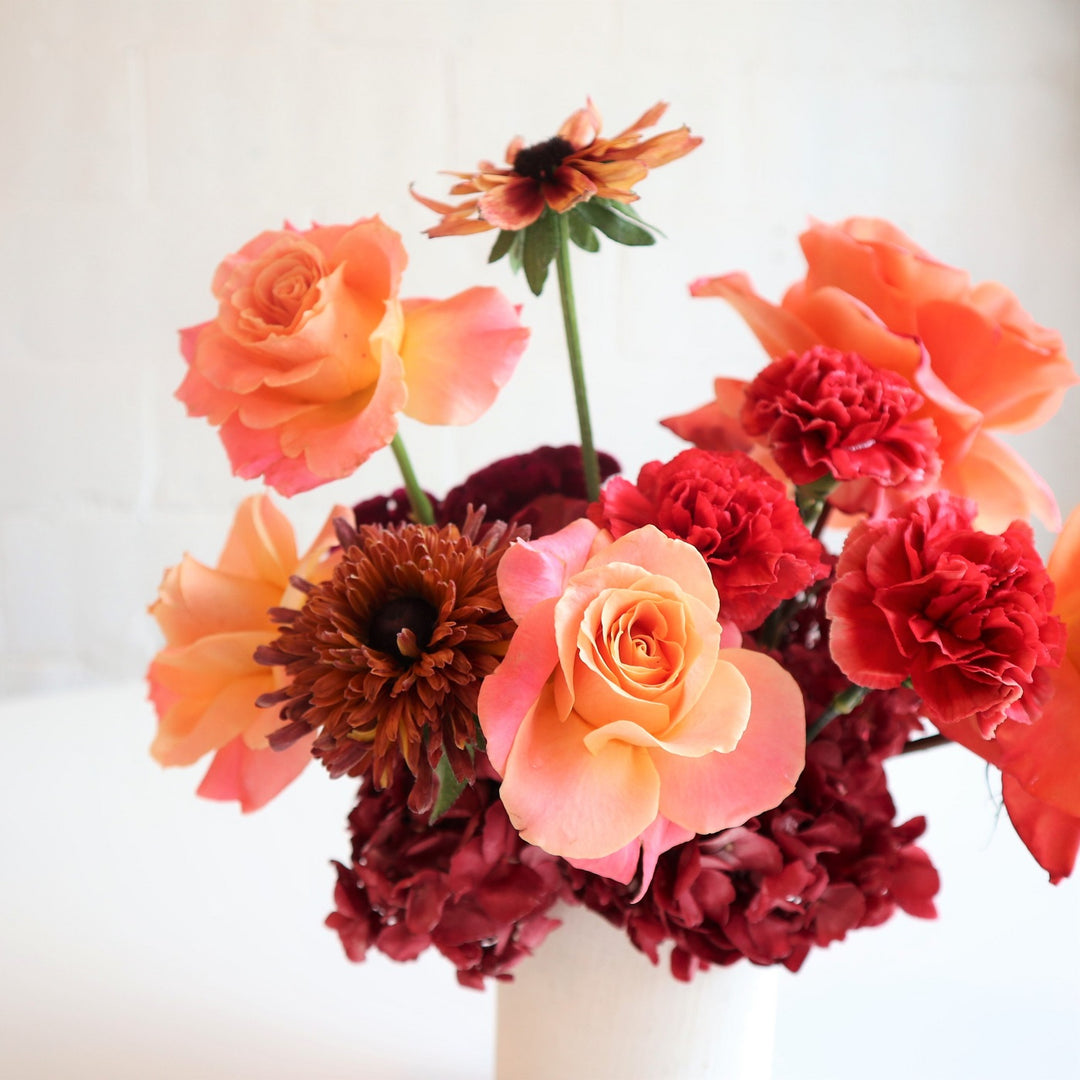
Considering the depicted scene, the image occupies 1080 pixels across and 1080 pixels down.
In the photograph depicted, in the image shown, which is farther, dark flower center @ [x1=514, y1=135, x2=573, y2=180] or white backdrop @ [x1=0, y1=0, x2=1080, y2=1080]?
white backdrop @ [x1=0, y1=0, x2=1080, y2=1080]

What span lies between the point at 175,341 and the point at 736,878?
0.94 m

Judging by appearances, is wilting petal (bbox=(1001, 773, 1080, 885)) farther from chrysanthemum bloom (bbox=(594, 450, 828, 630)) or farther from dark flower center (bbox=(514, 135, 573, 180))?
dark flower center (bbox=(514, 135, 573, 180))

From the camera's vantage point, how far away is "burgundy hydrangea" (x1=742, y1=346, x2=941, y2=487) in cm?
29

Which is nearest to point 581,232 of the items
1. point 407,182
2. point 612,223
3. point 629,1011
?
point 612,223

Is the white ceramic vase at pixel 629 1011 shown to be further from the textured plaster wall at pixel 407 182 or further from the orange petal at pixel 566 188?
the textured plaster wall at pixel 407 182

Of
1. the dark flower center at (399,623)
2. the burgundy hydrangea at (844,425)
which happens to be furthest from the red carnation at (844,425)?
the dark flower center at (399,623)

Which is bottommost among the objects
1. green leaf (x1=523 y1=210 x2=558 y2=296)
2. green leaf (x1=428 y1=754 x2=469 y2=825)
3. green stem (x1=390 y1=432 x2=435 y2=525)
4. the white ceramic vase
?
the white ceramic vase

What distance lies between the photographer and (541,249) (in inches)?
12.8

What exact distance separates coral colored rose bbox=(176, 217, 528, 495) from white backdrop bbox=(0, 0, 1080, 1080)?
0.83 metres

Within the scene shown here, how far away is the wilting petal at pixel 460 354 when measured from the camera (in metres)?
0.31

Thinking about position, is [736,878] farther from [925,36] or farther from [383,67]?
[925,36]

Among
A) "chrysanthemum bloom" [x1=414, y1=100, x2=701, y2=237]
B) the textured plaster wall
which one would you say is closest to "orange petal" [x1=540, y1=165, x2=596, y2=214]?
"chrysanthemum bloom" [x1=414, y1=100, x2=701, y2=237]

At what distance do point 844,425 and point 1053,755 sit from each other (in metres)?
0.09

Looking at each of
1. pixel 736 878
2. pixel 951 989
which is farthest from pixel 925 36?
pixel 736 878
